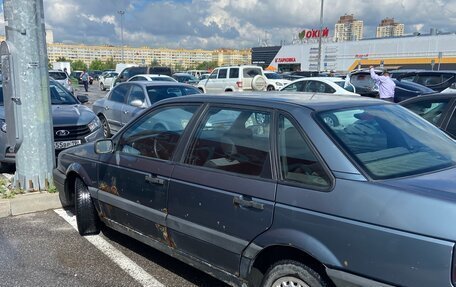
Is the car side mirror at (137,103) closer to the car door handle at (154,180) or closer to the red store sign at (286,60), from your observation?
the car door handle at (154,180)

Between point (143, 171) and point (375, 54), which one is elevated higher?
point (375, 54)

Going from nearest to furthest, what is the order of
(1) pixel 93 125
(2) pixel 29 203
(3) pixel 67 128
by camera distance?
(2) pixel 29 203 < (3) pixel 67 128 < (1) pixel 93 125

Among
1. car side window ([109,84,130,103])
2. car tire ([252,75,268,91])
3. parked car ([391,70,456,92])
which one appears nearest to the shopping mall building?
car tire ([252,75,268,91])

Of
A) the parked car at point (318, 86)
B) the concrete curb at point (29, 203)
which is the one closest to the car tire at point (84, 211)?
the concrete curb at point (29, 203)

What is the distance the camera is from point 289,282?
257cm

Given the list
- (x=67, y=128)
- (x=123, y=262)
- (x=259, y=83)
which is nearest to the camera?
(x=123, y=262)

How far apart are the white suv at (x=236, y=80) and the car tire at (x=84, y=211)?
1561 centimetres

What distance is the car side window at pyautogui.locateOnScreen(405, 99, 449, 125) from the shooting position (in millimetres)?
5199

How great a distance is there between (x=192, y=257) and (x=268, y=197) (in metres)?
0.95

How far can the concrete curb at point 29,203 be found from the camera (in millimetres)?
5137

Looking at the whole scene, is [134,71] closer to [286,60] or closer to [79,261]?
[79,261]

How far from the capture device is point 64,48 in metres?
119

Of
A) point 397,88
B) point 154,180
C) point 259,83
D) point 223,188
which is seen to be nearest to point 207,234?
point 223,188

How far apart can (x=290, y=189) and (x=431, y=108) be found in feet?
12.1
